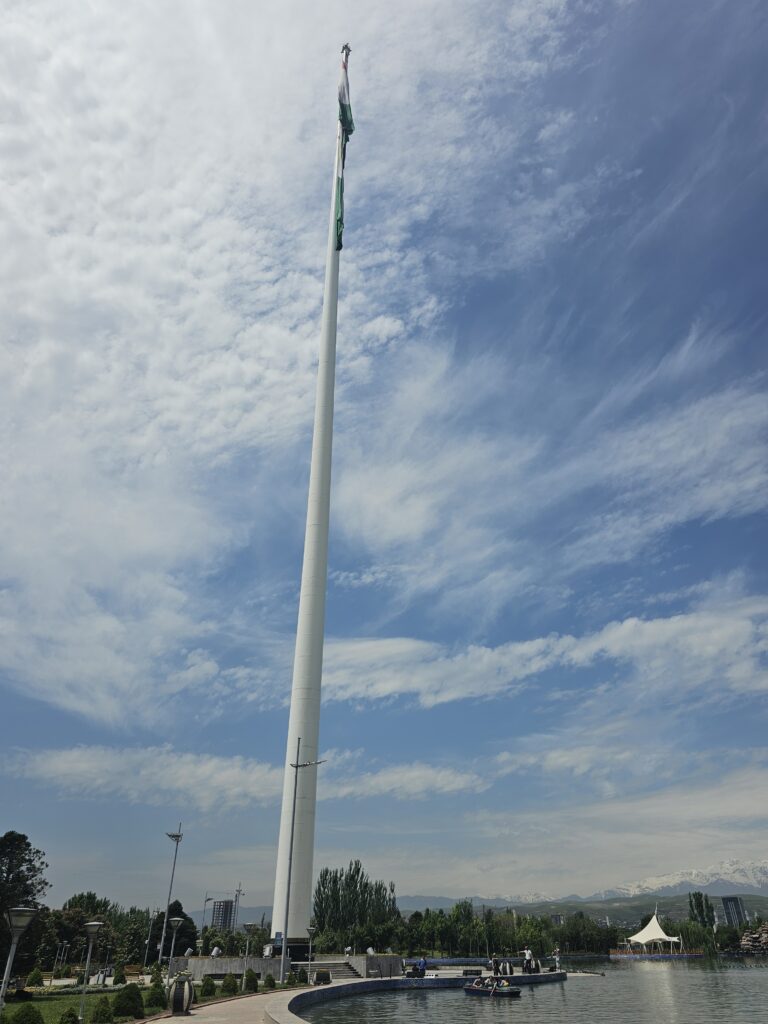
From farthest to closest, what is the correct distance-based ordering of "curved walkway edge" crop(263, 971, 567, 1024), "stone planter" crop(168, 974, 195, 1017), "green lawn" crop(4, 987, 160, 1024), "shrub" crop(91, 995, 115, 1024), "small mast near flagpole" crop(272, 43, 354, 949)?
"small mast near flagpole" crop(272, 43, 354, 949)
"stone planter" crop(168, 974, 195, 1017)
"green lawn" crop(4, 987, 160, 1024)
"shrub" crop(91, 995, 115, 1024)
"curved walkway edge" crop(263, 971, 567, 1024)

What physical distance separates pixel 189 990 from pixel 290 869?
18.5 metres

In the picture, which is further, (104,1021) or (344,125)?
(344,125)

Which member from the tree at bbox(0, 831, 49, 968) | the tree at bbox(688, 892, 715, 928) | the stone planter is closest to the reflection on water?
the stone planter

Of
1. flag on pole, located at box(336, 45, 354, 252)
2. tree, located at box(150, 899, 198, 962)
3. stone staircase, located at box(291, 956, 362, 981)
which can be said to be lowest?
stone staircase, located at box(291, 956, 362, 981)

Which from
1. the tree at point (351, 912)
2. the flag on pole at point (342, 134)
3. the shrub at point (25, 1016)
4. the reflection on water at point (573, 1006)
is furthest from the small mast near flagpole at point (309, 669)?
the tree at point (351, 912)

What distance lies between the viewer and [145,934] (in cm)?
8519

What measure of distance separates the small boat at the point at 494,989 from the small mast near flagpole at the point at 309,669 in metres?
10.4

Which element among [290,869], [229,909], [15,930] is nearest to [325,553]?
[290,869]

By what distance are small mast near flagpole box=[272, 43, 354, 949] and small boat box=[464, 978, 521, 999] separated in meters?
10.4

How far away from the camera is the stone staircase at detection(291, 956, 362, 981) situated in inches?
1638

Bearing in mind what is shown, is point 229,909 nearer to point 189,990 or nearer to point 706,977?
point 706,977

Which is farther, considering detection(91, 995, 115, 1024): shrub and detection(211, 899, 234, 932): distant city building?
detection(211, 899, 234, 932): distant city building

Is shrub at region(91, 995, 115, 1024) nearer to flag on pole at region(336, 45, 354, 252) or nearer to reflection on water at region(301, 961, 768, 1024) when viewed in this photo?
reflection on water at region(301, 961, 768, 1024)

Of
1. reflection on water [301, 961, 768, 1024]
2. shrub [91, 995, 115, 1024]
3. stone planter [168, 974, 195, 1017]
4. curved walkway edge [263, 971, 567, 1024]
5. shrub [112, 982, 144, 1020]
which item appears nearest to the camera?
curved walkway edge [263, 971, 567, 1024]
